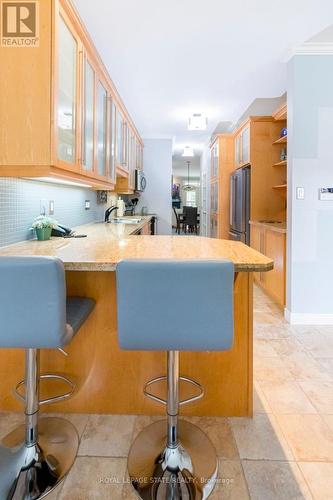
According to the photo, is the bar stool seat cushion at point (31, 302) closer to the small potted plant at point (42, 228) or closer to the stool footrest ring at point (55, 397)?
the stool footrest ring at point (55, 397)

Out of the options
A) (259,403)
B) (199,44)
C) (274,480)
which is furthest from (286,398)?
(199,44)

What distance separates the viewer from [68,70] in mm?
2062

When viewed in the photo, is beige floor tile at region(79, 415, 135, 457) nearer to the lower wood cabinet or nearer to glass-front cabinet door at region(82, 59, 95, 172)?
glass-front cabinet door at region(82, 59, 95, 172)

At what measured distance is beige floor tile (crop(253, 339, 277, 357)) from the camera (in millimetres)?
2535

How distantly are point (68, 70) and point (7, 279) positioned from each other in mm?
1519

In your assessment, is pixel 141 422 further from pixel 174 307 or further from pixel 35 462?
pixel 174 307

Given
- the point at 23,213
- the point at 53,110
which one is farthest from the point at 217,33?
the point at 23,213

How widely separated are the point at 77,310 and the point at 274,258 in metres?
2.70

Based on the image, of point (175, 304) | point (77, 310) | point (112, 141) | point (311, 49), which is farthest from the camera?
point (112, 141)

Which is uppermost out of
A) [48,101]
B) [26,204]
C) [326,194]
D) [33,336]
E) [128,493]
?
[48,101]

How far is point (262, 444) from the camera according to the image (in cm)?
157

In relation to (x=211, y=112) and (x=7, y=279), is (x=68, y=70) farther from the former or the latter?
(x=211, y=112)

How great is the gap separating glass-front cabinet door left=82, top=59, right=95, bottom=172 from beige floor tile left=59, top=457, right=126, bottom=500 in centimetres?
180

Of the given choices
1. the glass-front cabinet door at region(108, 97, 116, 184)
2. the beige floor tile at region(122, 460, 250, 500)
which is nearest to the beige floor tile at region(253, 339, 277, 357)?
the beige floor tile at region(122, 460, 250, 500)
